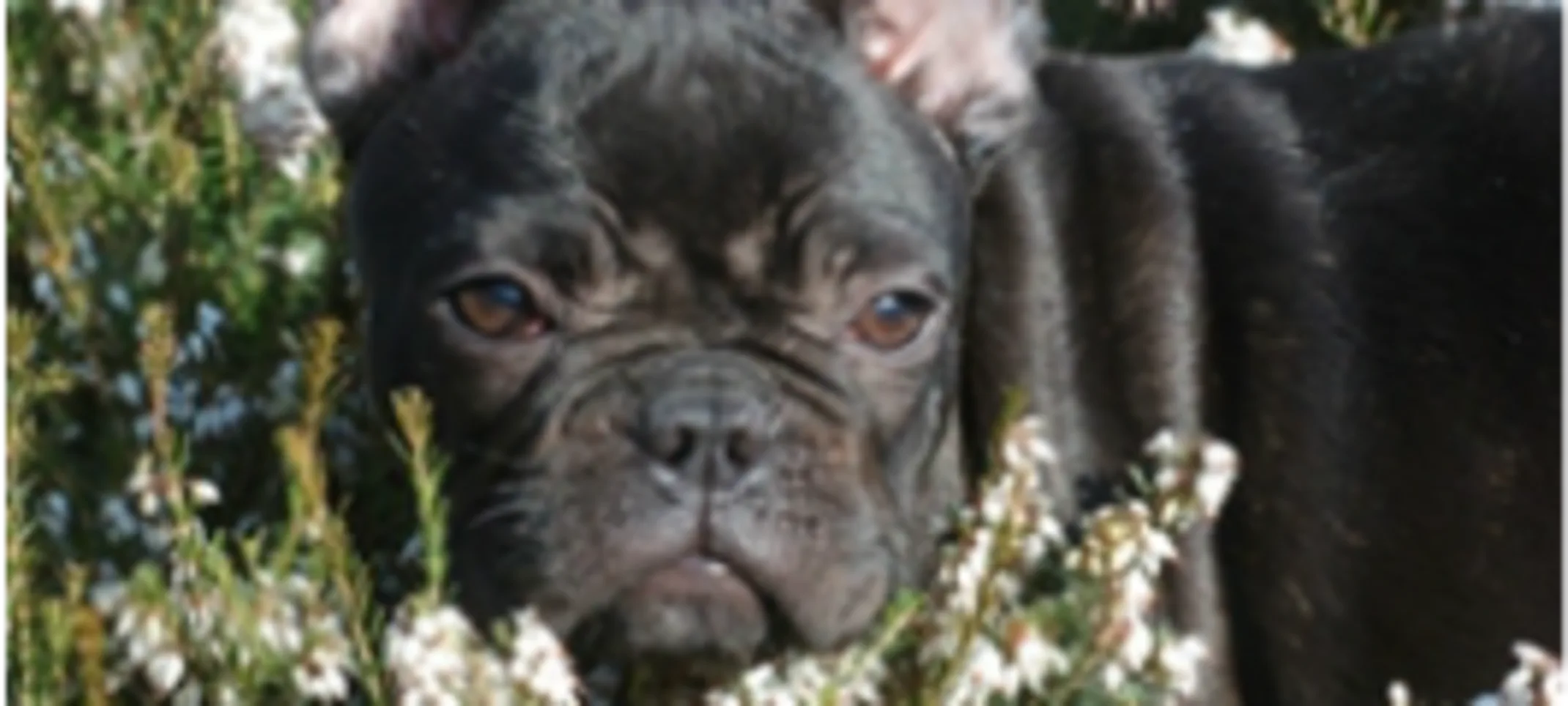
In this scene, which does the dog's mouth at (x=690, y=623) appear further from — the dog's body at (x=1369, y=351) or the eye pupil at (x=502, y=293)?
the dog's body at (x=1369, y=351)

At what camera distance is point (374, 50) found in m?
5.00

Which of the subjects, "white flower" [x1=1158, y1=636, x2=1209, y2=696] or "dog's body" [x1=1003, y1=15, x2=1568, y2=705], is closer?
"white flower" [x1=1158, y1=636, x2=1209, y2=696]

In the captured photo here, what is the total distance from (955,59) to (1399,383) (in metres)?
0.90

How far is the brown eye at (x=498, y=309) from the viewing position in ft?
14.8

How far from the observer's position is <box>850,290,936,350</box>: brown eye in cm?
456

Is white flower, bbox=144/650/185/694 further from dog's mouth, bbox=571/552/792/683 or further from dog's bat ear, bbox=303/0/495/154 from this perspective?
dog's bat ear, bbox=303/0/495/154

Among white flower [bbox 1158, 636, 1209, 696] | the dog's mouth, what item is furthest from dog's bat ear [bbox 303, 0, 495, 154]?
white flower [bbox 1158, 636, 1209, 696]

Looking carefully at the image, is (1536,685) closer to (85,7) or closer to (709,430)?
(709,430)

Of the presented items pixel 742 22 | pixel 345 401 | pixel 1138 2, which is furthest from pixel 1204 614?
pixel 1138 2

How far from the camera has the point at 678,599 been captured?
4.32 m

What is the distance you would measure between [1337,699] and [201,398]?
208cm

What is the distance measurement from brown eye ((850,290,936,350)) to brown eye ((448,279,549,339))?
0.48 metres

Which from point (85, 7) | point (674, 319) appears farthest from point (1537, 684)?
point (85, 7)

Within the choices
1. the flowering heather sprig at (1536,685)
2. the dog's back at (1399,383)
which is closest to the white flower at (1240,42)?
the dog's back at (1399,383)
